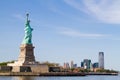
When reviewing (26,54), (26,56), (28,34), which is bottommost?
(26,56)

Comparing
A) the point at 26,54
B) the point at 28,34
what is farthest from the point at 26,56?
the point at 28,34

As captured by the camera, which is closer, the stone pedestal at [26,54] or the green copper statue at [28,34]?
the stone pedestal at [26,54]

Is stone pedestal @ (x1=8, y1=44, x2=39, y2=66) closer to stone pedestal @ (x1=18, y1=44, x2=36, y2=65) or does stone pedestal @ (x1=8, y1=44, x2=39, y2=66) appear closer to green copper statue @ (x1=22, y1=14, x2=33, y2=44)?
stone pedestal @ (x1=18, y1=44, x2=36, y2=65)

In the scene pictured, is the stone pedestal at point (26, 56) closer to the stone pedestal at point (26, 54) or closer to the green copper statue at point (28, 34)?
the stone pedestal at point (26, 54)

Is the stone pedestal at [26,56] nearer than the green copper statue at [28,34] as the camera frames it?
Yes

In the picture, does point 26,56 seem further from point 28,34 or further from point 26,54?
point 28,34

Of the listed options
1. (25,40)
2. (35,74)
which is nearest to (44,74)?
(35,74)

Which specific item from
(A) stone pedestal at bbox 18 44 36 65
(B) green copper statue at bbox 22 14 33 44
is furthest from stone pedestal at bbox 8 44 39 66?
(B) green copper statue at bbox 22 14 33 44

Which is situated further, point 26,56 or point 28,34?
point 28,34

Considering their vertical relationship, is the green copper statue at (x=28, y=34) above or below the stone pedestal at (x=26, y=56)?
above

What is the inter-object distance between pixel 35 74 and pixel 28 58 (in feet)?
17.0

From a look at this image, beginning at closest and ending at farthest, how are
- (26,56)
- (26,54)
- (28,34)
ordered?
(26,56) → (26,54) → (28,34)

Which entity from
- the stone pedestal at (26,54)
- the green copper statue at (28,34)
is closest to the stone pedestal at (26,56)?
the stone pedestal at (26,54)

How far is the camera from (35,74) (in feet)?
349
